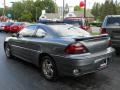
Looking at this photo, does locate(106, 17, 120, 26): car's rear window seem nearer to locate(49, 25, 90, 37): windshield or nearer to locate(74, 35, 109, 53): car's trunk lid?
locate(49, 25, 90, 37): windshield

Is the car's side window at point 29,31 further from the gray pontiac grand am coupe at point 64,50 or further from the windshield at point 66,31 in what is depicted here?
the windshield at point 66,31

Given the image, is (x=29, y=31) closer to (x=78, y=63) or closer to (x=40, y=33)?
(x=40, y=33)

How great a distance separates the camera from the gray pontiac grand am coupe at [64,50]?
5.80 m

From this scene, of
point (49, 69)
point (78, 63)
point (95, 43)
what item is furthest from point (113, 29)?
point (78, 63)

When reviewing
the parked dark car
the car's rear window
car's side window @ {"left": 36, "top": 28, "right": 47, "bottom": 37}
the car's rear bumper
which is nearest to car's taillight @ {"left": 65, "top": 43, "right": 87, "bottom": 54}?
the car's rear bumper

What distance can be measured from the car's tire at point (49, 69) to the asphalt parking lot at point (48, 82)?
0.45ft

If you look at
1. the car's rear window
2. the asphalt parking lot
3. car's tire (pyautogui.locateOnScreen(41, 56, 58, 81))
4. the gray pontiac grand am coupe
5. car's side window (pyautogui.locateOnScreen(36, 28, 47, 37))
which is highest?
the car's rear window

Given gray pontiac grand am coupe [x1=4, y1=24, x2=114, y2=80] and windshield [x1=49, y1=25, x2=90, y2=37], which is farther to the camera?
windshield [x1=49, y1=25, x2=90, y2=37]

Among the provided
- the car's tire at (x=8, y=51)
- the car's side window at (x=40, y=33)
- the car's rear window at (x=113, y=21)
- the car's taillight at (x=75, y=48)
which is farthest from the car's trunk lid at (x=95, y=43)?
the car's tire at (x=8, y=51)

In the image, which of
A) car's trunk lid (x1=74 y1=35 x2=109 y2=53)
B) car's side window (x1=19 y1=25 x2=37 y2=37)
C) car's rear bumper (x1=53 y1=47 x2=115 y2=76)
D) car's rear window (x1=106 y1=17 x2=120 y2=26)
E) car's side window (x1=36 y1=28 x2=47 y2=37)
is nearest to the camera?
car's rear bumper (x1=53 y1=47 x2=115 y2=76)

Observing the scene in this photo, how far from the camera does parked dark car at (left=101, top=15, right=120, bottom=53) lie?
948 cm

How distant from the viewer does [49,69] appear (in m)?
6.53

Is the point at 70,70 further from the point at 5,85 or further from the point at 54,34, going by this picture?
the point at 5,85

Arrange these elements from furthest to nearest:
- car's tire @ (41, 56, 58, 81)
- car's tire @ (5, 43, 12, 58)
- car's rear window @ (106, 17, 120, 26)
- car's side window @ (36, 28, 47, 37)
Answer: car's rear window @ (106, 17, 120, 26) → car's tire @ (5, 43, 12, 58) → car's side window @ (36, 28, 47, 37) → car's tire @ (41, 56, 58, 81)
